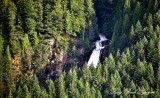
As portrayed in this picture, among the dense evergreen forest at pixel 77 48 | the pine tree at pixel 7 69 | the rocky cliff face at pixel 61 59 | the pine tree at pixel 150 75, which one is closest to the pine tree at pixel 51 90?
the dense evergreen forest at pixel 77 48

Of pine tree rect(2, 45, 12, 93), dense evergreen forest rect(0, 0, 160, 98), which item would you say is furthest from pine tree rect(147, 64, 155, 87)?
pine tree rect(2, 45, 12, 93)

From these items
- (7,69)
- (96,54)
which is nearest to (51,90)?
(7,69)

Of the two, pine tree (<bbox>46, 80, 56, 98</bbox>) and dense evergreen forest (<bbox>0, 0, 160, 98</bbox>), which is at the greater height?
dense evergreen forest (<bbox>0, 0, 160, 98</bbox>)

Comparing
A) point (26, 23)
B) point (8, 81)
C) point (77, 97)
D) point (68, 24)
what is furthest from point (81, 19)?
point (77, 97)

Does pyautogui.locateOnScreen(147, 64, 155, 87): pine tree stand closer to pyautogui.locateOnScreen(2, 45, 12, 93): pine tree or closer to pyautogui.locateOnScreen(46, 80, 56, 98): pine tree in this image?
pyautogui.locateOnScreen(46, 80, 56, 98): pine tree

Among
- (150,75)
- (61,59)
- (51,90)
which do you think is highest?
(61,59)

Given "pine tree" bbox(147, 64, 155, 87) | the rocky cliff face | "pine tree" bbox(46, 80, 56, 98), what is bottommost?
"pine tree" bbox(46, 80, 56, 98)

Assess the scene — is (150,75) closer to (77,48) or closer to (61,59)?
(61,59)

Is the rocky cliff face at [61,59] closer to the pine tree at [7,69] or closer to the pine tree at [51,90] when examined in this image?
the pine tree at [7,69]
